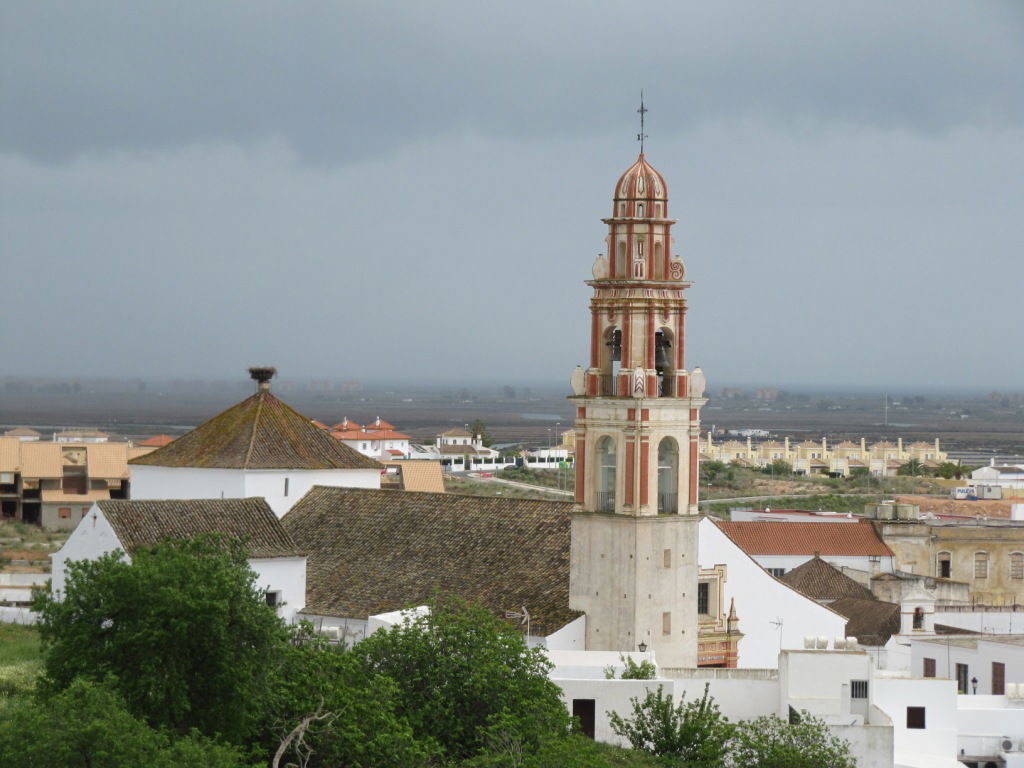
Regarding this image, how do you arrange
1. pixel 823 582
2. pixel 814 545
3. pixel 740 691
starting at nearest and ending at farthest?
pixel 740 691, pixel 823 582, pixel 814 545

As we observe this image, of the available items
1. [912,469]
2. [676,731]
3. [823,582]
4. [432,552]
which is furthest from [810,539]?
[912,469]

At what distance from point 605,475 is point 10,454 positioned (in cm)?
5361

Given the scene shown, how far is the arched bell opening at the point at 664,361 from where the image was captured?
40594 millimetres

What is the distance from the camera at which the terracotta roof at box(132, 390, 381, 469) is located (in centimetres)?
4881

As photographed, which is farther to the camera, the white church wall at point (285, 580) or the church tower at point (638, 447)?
the white church wall at point (285, 580)

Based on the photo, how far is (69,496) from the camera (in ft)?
281

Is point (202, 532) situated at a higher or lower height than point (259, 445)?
lower

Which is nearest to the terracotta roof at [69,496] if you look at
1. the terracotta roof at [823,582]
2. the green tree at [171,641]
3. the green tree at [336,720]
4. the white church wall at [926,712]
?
the terracotta roof at [823,582]

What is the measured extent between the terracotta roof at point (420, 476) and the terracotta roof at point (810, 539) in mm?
18576

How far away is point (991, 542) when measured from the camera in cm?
7025

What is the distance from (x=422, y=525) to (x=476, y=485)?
5944cm

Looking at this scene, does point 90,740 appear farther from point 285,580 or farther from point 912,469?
point 912,469

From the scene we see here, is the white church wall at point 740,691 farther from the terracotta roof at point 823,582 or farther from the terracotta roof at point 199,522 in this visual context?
the terracotta roof at point 823,582

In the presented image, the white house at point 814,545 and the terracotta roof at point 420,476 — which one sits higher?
the terracotta roof at point 420,476
